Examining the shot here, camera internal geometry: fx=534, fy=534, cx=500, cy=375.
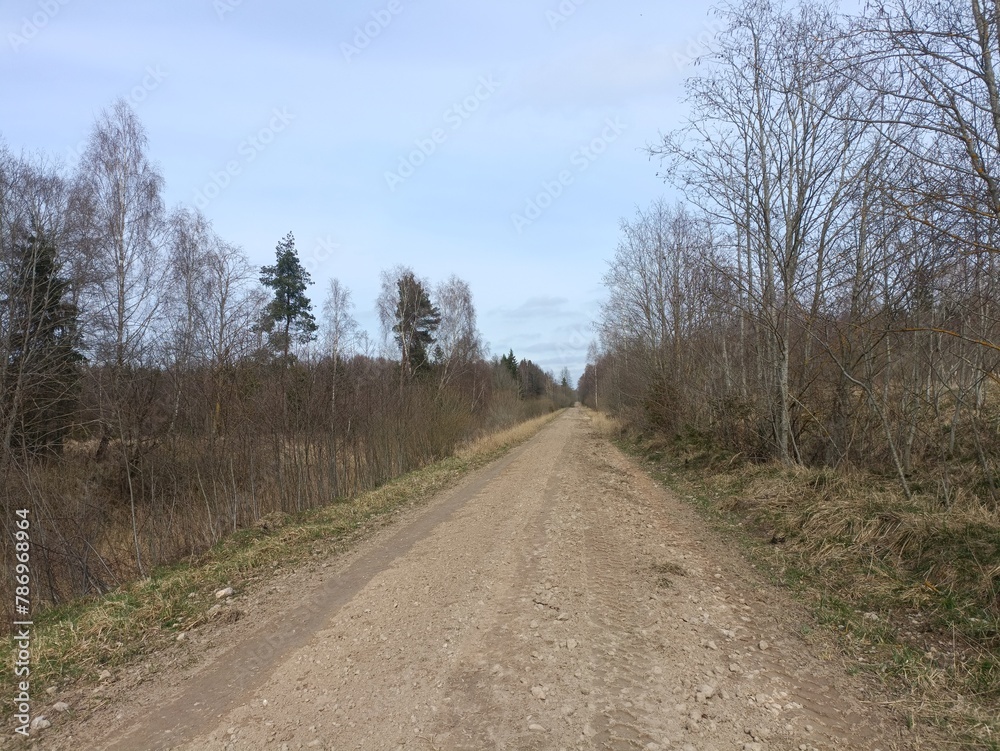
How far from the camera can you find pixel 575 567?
20.5ft

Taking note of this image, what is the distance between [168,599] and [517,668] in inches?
172

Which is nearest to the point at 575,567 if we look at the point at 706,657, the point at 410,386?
the point at 706,657

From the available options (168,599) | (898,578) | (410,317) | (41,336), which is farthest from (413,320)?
(898,578)

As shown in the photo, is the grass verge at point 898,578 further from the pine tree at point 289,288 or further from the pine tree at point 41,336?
the pine tree at point 289,288

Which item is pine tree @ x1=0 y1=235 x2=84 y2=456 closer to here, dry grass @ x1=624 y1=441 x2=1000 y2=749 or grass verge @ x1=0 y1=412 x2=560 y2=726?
grass verge @ x1=0 y1=412 x2=560 y2=726

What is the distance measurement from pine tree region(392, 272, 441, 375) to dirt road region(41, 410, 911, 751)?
81.2ft

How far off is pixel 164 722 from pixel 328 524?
6.48 metres

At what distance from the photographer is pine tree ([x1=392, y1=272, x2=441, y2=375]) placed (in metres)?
31.3

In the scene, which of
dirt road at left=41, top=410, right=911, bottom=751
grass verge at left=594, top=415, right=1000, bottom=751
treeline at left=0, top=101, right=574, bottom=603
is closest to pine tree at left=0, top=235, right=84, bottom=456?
treeline at left=0, top=101, right=574, bottom=603

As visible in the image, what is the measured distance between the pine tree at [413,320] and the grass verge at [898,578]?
24.1m

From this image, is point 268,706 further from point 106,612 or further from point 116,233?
point 116,233

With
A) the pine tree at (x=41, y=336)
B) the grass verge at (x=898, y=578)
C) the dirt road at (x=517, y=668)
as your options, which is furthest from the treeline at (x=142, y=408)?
the grass verge at (x=898, y=578)

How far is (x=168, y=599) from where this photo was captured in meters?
5.94

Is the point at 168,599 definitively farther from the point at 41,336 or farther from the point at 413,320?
the point at 413,320
